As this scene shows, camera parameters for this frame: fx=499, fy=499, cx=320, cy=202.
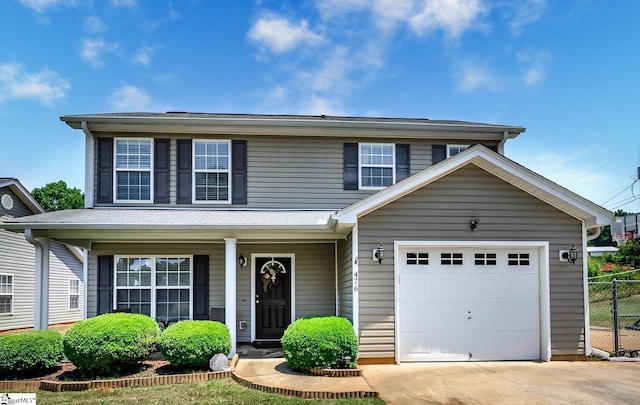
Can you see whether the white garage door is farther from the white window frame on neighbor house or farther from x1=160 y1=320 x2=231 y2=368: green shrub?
the white window frame on neighbor house

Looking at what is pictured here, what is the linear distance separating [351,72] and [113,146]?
6.89 m

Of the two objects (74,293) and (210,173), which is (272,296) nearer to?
(210,173)

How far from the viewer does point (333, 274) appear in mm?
11961

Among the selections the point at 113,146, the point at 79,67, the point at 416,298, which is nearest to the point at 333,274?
the point at 416,298

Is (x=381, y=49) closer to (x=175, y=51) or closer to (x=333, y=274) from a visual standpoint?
(x=175, y=51)

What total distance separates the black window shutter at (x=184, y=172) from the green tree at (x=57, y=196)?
30568 millimetres

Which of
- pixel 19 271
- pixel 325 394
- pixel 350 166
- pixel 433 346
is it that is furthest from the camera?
pixel 19 271

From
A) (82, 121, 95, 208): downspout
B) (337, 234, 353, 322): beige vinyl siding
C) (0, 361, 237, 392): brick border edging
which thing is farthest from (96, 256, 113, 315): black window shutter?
(337, 234, 353, 322): beige vinyl siding

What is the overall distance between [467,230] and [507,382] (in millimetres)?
2779

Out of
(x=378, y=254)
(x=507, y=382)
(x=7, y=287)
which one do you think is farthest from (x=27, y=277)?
(x=507, y=382)

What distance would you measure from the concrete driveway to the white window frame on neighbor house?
14.2 m

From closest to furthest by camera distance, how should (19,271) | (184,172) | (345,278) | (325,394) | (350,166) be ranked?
1. (325,394)
2. (345,278)
3. (184,172)
4. (350,166)
5. (19,271)

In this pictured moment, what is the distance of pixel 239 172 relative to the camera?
1177 centimetres

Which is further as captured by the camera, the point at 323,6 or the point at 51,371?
the point at 323,6
